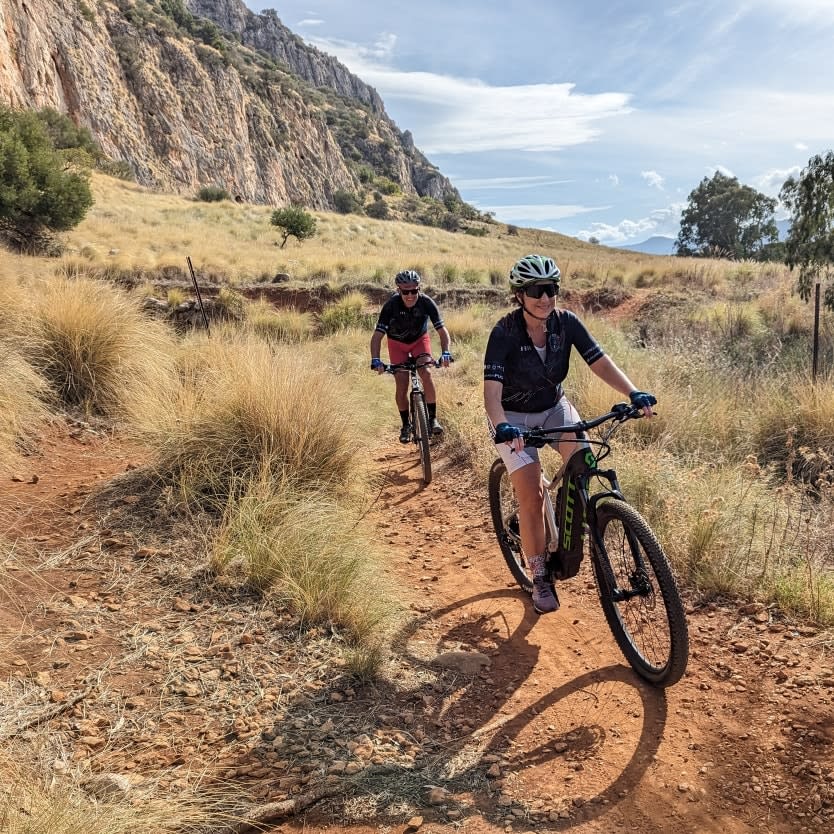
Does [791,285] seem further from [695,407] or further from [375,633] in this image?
[375,633]

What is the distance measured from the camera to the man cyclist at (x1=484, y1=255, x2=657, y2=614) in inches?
146

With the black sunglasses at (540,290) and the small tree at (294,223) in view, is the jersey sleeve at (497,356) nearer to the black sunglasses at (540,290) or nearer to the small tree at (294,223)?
the black sunglasses at (540,290)

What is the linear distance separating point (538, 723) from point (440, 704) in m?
0.53

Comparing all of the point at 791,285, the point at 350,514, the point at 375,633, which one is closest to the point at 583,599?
the point at 375,633

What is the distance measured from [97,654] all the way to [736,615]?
387 centimetres

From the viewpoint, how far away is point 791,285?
14.8 metres

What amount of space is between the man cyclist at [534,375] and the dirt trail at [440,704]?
0.67m

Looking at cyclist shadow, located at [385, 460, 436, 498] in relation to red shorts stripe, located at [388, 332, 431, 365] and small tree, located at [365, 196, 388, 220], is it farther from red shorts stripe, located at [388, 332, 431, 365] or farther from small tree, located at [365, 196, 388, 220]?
small tree, located at [365, 196, 388, 220]

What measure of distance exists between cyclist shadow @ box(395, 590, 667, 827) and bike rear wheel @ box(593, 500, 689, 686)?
178 mm

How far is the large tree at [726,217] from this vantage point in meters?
56.8

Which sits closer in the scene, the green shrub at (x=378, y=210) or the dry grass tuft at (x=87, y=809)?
the dry grass tuft at (x=87, y=809)

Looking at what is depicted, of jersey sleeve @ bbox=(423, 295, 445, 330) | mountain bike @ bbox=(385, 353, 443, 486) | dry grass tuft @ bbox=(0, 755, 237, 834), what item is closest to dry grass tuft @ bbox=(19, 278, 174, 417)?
mountain bike @ bbox=(385, 353, 443, 486)

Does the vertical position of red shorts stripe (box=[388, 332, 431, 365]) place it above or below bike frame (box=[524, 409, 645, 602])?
above

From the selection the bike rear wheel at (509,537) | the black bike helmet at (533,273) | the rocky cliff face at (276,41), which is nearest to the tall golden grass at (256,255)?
the bike rear wheel at (509,537)
